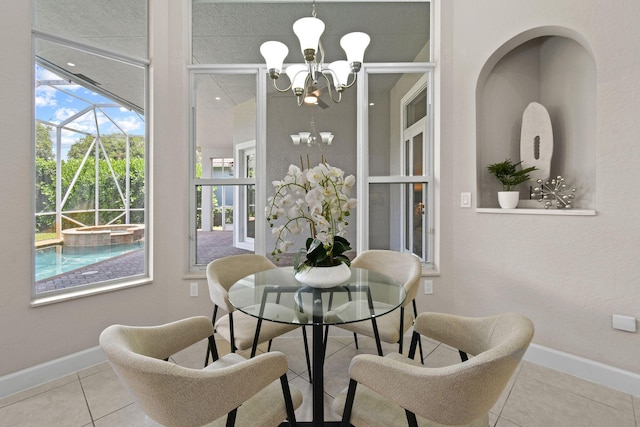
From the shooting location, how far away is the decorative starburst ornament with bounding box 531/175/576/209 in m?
2.36

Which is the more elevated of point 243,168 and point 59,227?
point 243,168

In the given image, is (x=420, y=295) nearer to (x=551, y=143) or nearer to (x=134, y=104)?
(x=551, y=143)

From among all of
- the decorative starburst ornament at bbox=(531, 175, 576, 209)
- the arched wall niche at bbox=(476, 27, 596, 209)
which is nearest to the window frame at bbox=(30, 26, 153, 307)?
the arched wall niche at bbox=(476, 27, 596, 209)

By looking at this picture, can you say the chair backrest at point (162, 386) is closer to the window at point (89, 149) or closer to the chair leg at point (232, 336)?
the chair leg at point (232, 336)

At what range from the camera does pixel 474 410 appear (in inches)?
37.1

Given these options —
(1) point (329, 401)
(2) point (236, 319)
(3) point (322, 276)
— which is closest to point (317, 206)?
(3) point (322, 276)

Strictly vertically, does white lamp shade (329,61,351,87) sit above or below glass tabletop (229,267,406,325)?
above

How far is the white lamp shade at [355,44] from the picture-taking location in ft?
6.15

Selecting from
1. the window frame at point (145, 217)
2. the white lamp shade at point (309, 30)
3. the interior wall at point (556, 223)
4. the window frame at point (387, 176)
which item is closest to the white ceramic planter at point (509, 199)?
the interior wall at point (556, 223)

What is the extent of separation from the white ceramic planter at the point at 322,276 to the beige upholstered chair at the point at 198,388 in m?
0.55

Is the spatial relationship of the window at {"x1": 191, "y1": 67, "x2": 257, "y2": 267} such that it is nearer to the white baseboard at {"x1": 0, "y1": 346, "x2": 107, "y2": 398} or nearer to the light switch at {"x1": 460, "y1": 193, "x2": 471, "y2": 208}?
the white baseboard at {"x1": 0, "y1": 346, "x2": 107, "y2": 398}

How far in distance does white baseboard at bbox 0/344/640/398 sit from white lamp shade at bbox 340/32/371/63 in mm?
2455

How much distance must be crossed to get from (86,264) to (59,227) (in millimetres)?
342

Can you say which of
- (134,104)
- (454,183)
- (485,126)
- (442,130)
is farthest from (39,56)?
(485,126)
